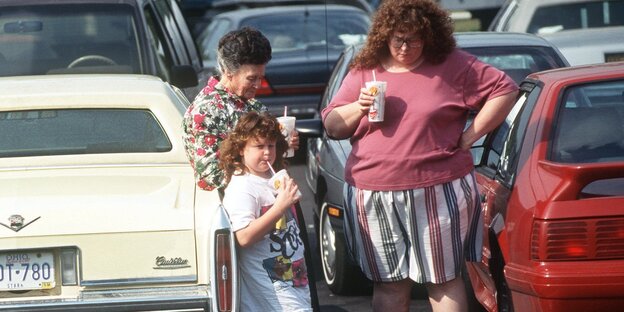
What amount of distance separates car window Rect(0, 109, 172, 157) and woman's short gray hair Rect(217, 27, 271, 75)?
97 cm

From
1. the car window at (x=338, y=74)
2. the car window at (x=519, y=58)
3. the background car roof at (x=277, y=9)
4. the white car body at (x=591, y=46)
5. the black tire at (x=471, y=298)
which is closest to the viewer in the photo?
the black tire at (x=471, y=298)

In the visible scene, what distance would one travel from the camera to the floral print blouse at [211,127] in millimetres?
6078

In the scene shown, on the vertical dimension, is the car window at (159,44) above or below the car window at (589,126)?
above

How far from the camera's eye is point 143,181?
21.1ft

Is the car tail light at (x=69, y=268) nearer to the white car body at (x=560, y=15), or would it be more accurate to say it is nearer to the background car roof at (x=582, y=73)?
the background car roof at (x=582, y=73)

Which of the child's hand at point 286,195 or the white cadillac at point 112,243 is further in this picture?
the white cadillac at point 112,243

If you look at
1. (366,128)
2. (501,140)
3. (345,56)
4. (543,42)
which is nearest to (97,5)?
(345,56)

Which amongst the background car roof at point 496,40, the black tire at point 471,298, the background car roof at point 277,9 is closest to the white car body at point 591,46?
the background car roof at point 496,40

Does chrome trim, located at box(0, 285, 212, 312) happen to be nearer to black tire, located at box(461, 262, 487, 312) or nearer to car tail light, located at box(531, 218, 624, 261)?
car tail light, located at box(531, 218, 624, 261)

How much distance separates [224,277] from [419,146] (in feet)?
3.19

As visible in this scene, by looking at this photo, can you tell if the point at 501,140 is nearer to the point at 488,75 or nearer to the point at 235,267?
the point at 488,75

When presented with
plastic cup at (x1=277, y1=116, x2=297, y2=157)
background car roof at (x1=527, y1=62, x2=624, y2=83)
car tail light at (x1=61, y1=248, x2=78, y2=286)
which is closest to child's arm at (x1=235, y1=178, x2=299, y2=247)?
plastic cup at (x1=277, y1=116, x2=297, y2=157)

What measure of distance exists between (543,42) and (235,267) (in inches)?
180

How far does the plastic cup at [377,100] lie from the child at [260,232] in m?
0.39
